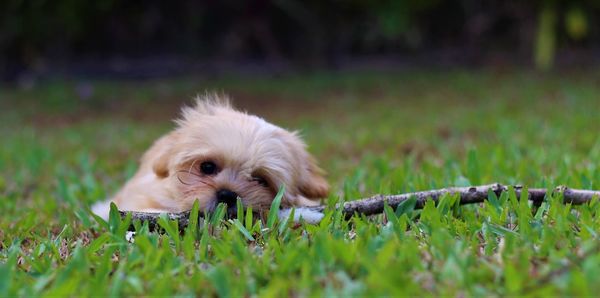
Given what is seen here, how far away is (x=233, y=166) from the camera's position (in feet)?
13.0

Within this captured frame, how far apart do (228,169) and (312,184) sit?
54 cm

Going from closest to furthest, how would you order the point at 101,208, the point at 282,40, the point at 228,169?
the point at 228,169, the point at 101,208, the point at 282,40

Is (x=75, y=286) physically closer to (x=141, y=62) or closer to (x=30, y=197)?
(x=30, y=197)

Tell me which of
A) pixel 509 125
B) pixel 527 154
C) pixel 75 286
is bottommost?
pixel 75 286

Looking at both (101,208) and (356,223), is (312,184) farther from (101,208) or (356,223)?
(101,208)

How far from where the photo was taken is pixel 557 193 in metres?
3.58

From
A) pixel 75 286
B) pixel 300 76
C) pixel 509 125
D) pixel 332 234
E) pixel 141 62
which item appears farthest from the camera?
pixel 141 62

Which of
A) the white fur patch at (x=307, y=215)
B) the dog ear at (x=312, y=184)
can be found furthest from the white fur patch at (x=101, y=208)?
the white fur patch at (x=307, y=215)

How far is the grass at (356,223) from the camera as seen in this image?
7.95 ft

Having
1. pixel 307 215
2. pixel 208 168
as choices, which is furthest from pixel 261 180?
pixel 307 215

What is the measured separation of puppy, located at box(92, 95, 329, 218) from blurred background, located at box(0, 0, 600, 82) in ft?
38.2

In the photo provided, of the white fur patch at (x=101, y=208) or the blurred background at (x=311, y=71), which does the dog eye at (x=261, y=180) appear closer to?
the white fur patch at (x=101, y=208)

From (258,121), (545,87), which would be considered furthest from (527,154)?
(545,87)

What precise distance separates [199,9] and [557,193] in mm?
14071
